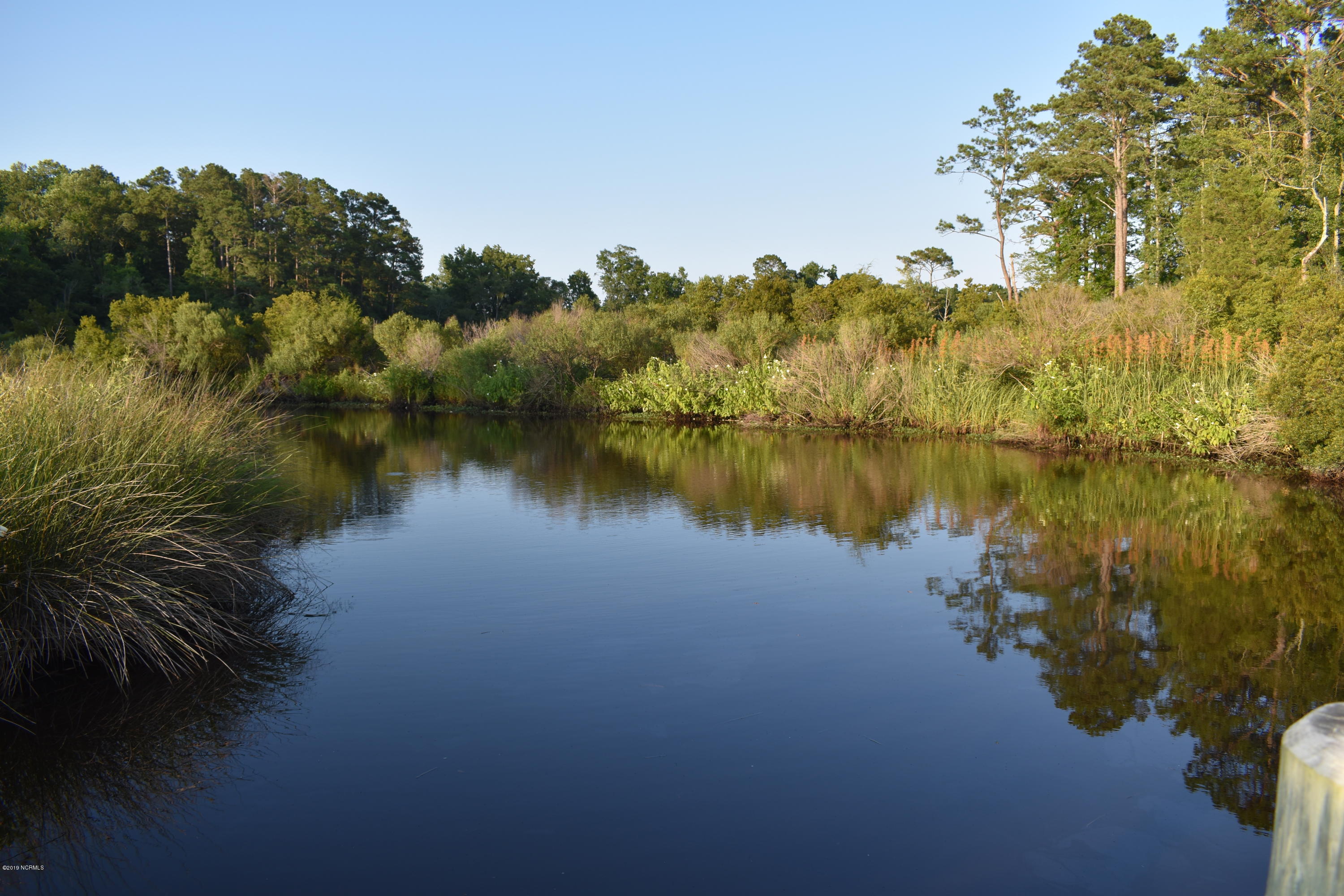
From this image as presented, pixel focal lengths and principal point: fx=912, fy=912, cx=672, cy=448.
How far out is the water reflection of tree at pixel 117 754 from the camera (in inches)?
147

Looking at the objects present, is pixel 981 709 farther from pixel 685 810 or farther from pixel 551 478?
pixel 551 478

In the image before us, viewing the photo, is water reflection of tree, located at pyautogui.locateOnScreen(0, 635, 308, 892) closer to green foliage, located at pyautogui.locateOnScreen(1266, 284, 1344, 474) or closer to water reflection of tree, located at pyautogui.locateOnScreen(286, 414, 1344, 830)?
water reflection of tree, located at pyautogui.locateOnScreen(286, 414, 1344, 830)

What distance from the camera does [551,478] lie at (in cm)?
1441

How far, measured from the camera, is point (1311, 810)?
170 cm

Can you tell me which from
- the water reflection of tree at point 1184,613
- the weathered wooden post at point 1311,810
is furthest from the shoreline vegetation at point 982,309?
the weathered wooden post at point 1311,810

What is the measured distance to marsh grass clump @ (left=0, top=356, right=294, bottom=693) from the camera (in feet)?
16.5

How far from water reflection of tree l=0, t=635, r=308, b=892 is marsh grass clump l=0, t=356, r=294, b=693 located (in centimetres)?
20

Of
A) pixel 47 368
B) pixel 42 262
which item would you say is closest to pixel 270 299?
pixel 42 262

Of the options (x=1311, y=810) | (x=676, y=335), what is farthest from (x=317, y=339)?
(x=1311, y=810)

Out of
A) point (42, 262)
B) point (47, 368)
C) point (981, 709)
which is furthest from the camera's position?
point (42, 262)

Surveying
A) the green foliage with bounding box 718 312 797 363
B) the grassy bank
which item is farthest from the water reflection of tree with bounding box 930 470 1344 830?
the green foliage with bounding box 718 312 797 363

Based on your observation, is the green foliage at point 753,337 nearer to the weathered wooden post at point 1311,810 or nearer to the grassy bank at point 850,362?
the grassy bank at point 850,362

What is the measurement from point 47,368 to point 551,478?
26.4 feet

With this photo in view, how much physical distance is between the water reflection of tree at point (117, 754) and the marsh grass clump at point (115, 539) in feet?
0.66
